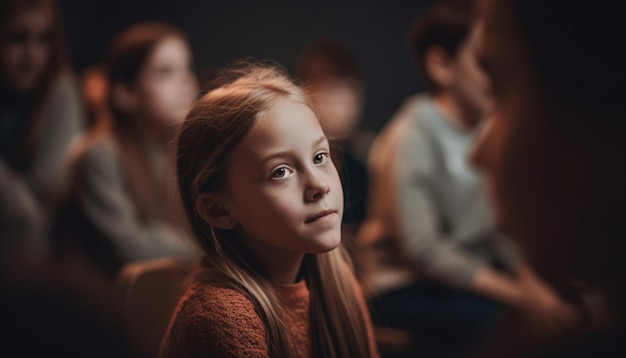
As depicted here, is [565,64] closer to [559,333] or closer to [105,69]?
[559,333]

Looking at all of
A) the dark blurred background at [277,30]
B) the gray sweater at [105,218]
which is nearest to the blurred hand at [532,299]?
the gray sweater at [105,218]

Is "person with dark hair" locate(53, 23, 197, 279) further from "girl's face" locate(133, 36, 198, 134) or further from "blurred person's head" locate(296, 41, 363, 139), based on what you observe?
"blurred person's head" locate(296, 41, 363, 139)

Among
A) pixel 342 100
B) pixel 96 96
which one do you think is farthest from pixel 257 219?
pixel 342 100

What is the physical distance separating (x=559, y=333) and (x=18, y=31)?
5.63ft

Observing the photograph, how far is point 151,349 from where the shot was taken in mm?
821

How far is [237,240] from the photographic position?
86 cm

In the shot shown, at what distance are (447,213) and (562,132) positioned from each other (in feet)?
3.92

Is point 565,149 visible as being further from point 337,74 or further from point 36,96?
point 337,74

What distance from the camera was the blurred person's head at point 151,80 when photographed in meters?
1.92

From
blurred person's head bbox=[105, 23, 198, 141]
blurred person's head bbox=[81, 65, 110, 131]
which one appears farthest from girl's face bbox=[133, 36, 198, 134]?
blurred person's head bbox=[81, 65, 110, 131]

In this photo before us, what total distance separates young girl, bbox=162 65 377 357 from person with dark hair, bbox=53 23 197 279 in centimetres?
103

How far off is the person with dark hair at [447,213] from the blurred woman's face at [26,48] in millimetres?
1002

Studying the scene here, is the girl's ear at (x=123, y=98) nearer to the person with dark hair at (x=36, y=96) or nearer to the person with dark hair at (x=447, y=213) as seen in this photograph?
the person with dark hair at (x=36, y=96)

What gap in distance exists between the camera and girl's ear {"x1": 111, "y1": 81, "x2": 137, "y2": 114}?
195cm
